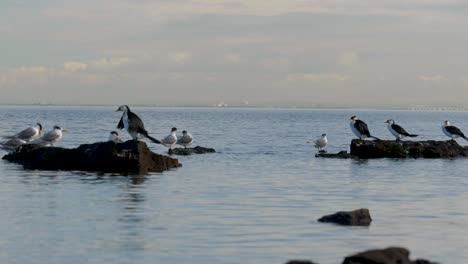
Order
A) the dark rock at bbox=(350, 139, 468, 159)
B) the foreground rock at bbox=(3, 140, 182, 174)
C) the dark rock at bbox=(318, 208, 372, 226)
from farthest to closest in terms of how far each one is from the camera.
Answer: the dark rock at bbox=(350, 139, 468, 159) < the foreground rock at bbox=(3, 140, 182, 174) < the dark rock at bbox=(318, 208, 372, 226)

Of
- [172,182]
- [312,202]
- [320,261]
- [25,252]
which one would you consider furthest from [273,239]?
[172,182]

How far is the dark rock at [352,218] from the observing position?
17.7 meters

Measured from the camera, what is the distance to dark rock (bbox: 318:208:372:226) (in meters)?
17.7

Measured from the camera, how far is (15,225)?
1716 centimetres

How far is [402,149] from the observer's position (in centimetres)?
4025

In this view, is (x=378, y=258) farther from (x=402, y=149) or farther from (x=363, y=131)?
(x=363, y=131)

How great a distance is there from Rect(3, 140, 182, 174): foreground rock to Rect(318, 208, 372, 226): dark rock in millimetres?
12721

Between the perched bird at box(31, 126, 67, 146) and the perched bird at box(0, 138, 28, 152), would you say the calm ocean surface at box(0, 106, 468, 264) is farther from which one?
→ the perched bird at box(0, 138, 28, 152)

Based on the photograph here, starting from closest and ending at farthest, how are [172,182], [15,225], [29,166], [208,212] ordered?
[15,225] < [208,212] < [172,182] < [29,166]

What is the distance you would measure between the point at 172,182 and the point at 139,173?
2.92 m

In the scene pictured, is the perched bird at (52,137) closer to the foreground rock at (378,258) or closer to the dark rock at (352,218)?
the dark rock at (352,218)

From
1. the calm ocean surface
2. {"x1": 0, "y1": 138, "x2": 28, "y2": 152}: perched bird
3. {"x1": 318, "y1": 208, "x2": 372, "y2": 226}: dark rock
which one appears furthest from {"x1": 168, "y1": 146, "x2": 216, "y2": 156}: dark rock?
{"x1": 318, "y1": 208, "x2": 372, "y2": 226}: dark rock

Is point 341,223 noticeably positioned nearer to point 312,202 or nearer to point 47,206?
point 312,202

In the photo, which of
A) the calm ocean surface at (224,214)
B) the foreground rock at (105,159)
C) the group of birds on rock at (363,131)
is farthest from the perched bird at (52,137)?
the group of birds on rock at (363,131)
